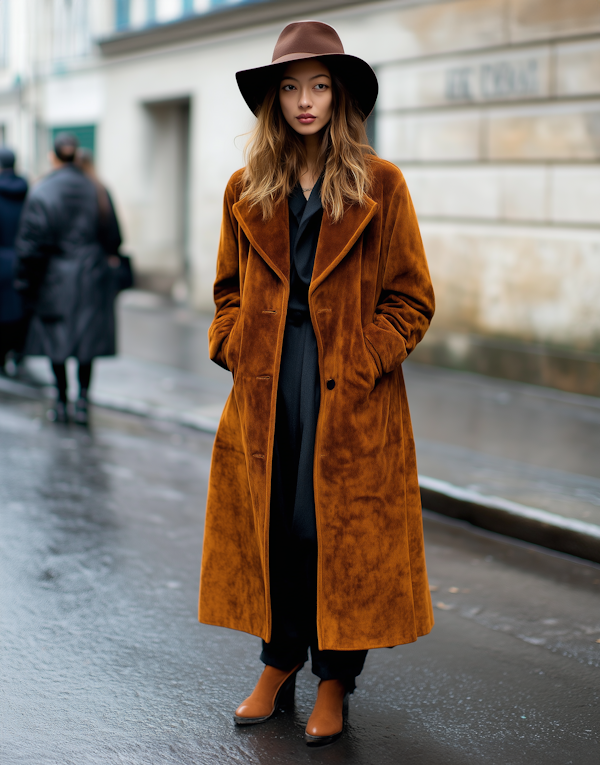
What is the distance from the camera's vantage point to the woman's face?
9.00ft

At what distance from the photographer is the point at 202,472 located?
618 centimetres

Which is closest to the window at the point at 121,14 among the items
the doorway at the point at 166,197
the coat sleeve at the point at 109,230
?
the doorway at the point at 166,197

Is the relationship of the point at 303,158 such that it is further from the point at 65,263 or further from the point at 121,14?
the point at 121,14

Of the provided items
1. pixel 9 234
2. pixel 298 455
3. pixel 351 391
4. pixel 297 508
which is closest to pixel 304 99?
pixel 351 391

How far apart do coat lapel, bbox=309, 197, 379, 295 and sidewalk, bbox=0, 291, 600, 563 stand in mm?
2665

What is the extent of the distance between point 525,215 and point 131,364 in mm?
4187

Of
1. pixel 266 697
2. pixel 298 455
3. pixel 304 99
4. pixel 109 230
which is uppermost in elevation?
pixel 304 99

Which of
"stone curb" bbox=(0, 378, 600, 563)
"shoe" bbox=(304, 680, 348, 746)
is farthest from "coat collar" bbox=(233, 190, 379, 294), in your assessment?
"stone curb" bbox=(0, 378, 600, 563)

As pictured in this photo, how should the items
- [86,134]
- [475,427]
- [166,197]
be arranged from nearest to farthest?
1. [475,427]
2. [166,197]
3. [86,134]

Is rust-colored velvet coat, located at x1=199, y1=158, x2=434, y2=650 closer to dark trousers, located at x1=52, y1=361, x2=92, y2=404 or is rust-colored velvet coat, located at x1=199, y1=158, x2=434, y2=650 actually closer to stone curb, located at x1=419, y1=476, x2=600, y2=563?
stone curb, located at x1=419, y1=476, x2=600, y2=563

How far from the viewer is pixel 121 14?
1558cm

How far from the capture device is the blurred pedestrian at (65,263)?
23.0ft

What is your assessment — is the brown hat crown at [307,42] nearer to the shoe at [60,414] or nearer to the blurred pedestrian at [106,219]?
the blurred pedestrian at [106,219]

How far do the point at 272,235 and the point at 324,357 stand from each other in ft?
1.29
